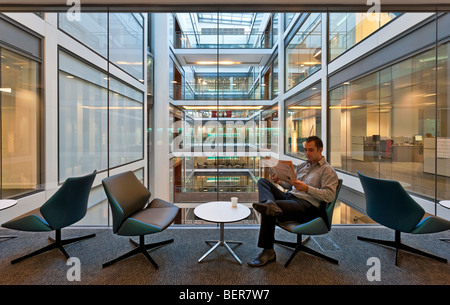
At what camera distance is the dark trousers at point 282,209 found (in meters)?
2.23

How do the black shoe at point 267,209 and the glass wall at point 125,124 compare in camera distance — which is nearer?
the black shoe at point 267,209

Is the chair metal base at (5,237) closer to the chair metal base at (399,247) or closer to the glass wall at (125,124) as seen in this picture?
the glass wall at (125,124)

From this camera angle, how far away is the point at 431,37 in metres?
3.46

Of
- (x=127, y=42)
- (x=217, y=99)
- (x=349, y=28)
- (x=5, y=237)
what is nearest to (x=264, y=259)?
(x=217, y=99)

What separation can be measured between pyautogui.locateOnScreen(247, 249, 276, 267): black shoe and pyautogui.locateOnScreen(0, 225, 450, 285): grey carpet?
5 centimetres

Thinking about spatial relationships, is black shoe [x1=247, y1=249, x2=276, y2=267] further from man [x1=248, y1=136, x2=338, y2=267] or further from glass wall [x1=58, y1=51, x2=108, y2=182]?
glass wall [x1=58, y1=51, x2=108, y2=182]

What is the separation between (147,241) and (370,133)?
212 inches

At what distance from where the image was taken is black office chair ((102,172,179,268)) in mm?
2143

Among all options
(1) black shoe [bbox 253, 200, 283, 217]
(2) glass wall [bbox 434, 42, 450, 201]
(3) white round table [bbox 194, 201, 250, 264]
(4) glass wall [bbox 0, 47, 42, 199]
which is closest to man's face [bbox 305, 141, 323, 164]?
(1) black shoe [bbox 253, 200, 283, 217]

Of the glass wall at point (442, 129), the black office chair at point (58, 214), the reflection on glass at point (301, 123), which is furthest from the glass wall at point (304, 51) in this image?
the black office chair at point (58, 214)

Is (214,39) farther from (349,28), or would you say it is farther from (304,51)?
(349,28)

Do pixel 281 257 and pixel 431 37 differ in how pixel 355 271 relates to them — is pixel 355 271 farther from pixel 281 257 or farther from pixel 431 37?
pixel 431 37

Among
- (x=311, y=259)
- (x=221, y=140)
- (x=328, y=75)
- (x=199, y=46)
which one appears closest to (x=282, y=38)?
(x=199, y=46)

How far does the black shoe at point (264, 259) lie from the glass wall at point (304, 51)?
6.30 meters
